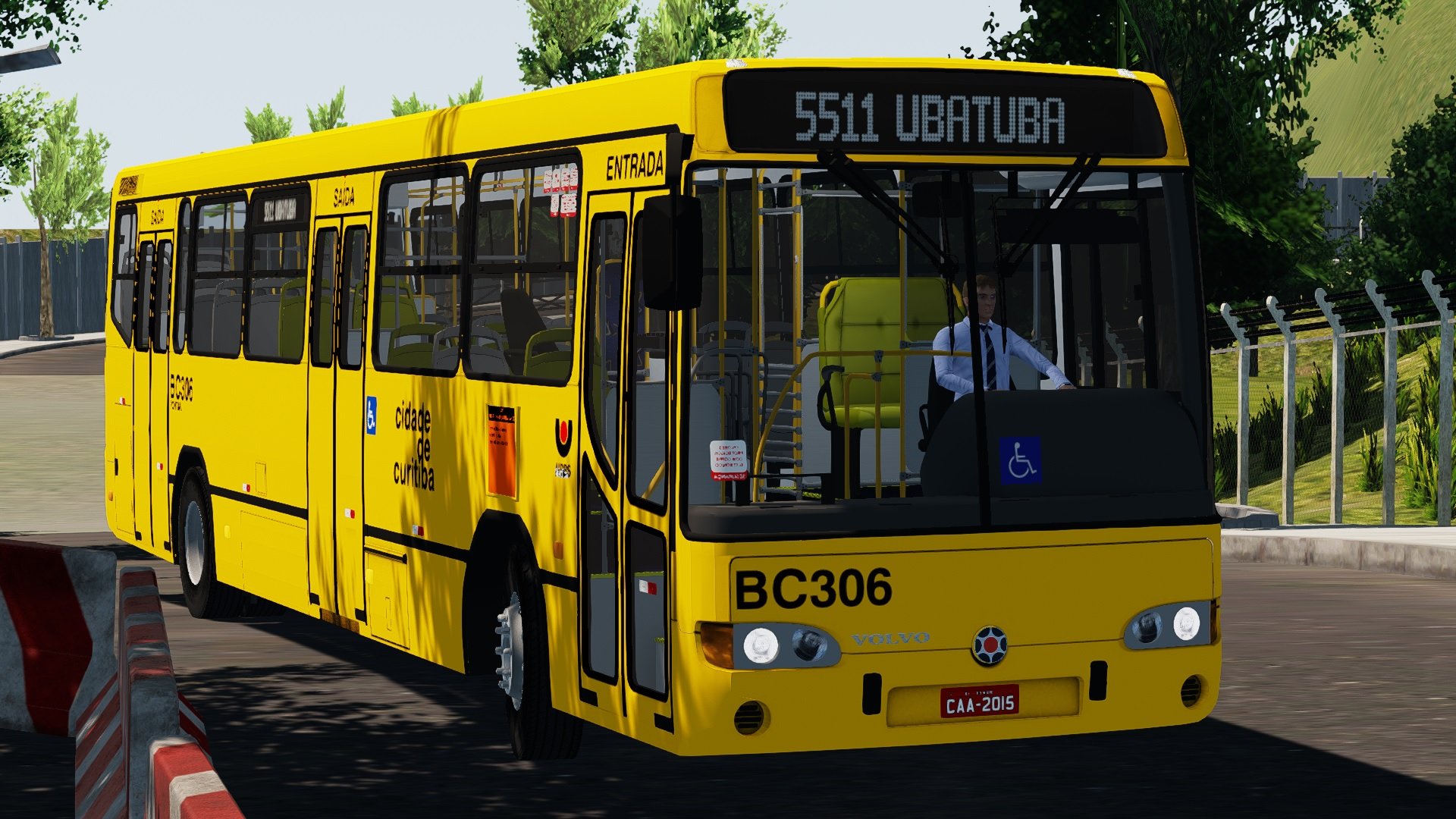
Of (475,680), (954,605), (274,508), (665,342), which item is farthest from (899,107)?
(274,508)

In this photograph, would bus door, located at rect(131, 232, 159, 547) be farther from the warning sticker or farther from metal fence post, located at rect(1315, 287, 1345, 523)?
metal fence post, located at rect(1315, 287, 1345, 523)

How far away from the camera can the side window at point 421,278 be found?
37.8 feet

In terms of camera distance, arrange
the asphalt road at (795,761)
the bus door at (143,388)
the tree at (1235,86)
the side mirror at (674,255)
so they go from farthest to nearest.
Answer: the tree at (1235,86) < the bus door at (143,388) < the asphalt road at (795,761) < the side mirror at (674,255)

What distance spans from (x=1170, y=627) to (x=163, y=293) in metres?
9.32

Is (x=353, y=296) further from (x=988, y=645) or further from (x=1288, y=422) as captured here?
(x=1288, y=422)

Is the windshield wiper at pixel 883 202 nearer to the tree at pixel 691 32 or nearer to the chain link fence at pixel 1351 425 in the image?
the chain link fence at pixel 1351 425

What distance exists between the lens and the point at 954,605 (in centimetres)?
892

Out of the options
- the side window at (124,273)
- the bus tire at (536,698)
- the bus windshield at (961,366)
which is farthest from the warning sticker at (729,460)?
the side window at (124,273)

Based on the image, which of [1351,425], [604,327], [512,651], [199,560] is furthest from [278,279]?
[1351,425]

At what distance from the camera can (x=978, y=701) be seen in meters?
8.95

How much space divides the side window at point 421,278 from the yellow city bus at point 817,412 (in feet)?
0.12

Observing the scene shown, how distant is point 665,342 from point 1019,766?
2.44 m

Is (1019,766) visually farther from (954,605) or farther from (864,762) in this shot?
(954,605)

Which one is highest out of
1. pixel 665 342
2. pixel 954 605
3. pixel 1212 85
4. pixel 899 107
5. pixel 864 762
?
pixel 1212 85
